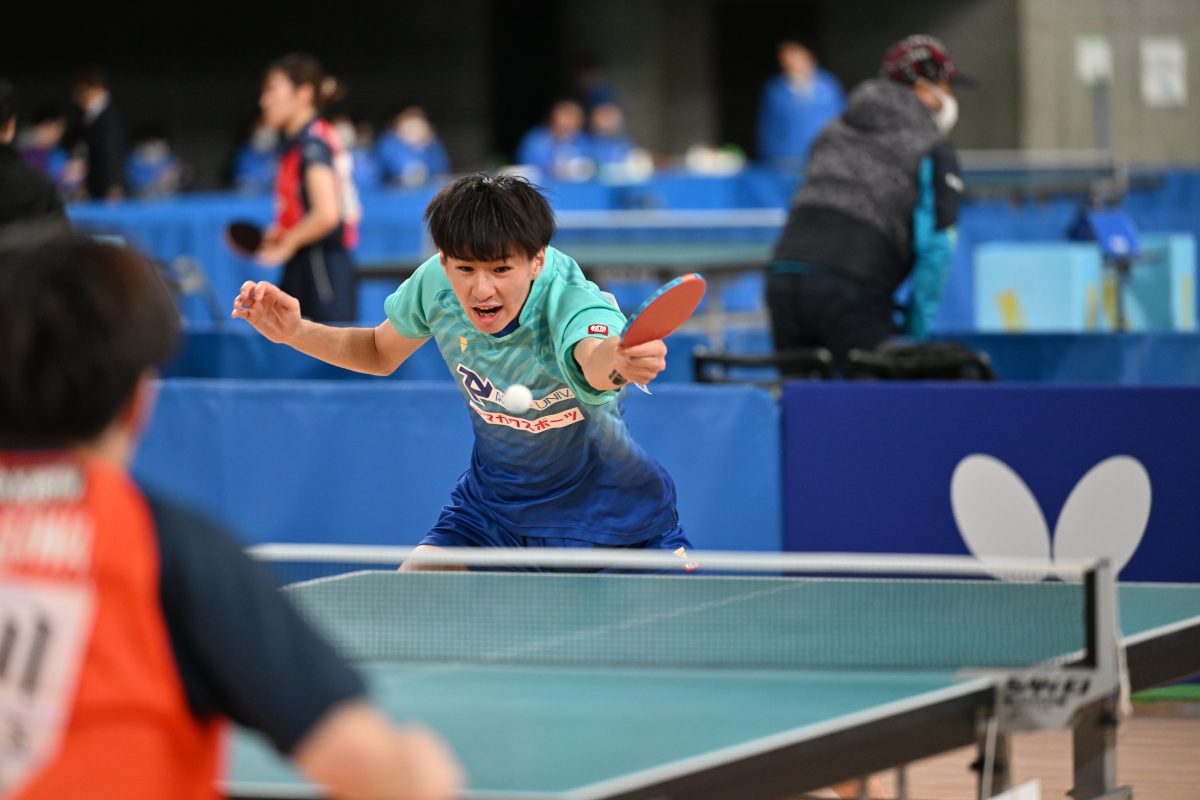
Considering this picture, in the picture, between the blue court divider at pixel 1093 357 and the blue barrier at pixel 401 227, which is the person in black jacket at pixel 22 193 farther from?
the blue barrier at pixel 401 227

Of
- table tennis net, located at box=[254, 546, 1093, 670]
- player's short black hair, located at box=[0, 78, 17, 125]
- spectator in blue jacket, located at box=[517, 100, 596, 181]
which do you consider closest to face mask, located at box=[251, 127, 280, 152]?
spectator in blue jacket, located at box=[517, 100, 596, 181]

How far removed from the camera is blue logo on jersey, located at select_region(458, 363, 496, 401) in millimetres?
3260

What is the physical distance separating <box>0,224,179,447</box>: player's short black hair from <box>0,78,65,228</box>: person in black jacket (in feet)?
8.10

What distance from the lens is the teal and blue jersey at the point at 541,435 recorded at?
3.22 m

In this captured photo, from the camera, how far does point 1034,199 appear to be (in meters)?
11.5

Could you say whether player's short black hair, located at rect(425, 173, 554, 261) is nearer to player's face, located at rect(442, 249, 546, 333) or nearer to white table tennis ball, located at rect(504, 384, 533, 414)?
player's face, located at rect(442, 249, 546, 333)

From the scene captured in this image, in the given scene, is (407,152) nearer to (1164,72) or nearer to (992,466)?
(1164,72)

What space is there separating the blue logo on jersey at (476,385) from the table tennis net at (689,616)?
13.7 inches

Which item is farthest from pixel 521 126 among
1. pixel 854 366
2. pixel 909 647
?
pixel 909 647

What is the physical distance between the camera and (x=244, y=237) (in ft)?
22.4

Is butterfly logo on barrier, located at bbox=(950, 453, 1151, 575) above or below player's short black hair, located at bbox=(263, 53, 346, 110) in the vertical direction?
below

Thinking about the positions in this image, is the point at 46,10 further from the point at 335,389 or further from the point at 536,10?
the point at 335,389

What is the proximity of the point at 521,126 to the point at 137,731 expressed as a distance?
2123cm

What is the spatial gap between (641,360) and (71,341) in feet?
4.81
